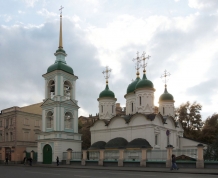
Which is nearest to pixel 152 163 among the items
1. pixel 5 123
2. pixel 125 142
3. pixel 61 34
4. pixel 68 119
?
pixel 125 142

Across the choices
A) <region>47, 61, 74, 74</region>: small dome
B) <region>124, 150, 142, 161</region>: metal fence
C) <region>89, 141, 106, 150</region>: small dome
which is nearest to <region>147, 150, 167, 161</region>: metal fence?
<region>124, 150, 142, 161</region>: metal fence

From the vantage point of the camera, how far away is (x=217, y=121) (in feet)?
145

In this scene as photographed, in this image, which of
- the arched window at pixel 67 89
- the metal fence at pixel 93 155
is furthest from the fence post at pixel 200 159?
the arched window at pixel 67 89

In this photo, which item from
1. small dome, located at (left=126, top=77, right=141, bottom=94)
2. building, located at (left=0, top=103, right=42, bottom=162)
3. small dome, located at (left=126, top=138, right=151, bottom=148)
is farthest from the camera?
small dome, located at (left=126, top=77, right=141, bottom=94)

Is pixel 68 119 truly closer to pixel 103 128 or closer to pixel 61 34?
pixel 103 128

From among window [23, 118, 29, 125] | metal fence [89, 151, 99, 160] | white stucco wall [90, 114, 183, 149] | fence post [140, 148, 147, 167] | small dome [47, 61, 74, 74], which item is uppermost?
small dome [47, 61, 74, 74]

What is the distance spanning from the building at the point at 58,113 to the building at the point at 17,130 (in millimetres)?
7114

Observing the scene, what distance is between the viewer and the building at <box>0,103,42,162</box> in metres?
36.4

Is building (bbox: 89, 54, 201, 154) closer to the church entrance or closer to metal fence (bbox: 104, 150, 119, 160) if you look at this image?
metal fence (bbox: 104, 150, 119, 160)

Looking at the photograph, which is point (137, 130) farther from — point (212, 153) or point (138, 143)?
point (212, 153)

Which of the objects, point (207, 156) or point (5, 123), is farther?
point (5, 123)

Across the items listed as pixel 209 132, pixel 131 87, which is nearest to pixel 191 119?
pixel 209 132

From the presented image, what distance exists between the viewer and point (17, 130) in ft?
119

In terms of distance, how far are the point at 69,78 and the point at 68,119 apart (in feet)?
16.4
